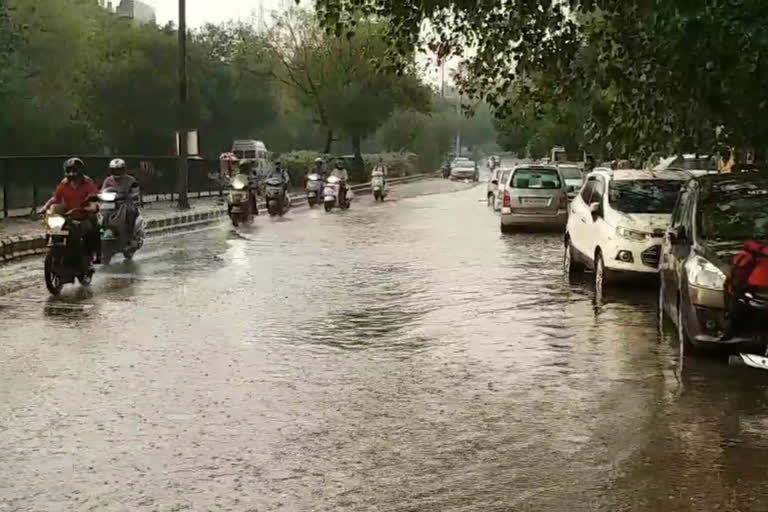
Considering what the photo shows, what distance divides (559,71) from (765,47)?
4.47 m

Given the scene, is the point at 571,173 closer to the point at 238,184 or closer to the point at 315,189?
the point at 315,189

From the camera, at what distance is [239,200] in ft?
90.6

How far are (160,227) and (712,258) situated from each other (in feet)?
61.5

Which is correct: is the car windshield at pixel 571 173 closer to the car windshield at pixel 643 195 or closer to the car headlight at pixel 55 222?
the car windshield at pixel 643 195

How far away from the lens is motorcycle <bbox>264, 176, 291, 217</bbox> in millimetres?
31531

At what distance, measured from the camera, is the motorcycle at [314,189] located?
124 ft

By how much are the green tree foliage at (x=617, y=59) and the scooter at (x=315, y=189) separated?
66.5 feet

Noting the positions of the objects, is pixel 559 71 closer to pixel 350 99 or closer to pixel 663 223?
pixel 663 223

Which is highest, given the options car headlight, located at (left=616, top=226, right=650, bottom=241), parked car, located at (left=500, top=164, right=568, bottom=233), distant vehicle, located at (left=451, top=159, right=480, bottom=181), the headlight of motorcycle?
the headlight of motorcycle

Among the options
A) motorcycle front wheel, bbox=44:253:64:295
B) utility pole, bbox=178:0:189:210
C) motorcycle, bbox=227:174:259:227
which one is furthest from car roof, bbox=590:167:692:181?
utility pole, bbox=178:0:189:210

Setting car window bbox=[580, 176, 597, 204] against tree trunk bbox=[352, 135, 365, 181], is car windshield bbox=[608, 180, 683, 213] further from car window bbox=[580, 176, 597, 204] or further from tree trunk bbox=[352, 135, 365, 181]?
tree trunk bbox=[352, 135, 365, 181]

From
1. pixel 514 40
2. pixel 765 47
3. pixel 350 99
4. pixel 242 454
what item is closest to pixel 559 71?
pixel 514 40

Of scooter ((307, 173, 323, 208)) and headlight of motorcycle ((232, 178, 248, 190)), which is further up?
headlight of motorcycle ((232, 178, 248, 190))

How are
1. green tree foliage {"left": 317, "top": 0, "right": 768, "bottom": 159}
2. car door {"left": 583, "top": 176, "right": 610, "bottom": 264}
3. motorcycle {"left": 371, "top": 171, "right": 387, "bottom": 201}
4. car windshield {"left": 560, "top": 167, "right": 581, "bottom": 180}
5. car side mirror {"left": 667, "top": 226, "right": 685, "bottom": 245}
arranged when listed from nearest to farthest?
car side mirror {"left": 667, "top": 226, "right": 685, "bottom": 245} < green tree foliage {"left": 317, "top": 0, "right": 768, "bottom": 159} < car door {"left": 583, "top": 176, "right": 610, "bottom": 264} < car windshield {"left": 560, "top": 167, "right": 581, "bottom": 180} < motorcycle {"left": 371, "top": 171, "right": 387, "bottom": 201}
